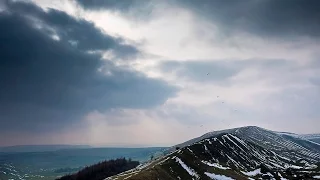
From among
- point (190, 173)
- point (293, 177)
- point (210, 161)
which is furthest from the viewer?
point (293, 177)

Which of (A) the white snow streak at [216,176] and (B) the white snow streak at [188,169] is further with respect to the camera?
(A) the white snow streak at [216,176]

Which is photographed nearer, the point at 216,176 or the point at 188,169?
the point at 188,169

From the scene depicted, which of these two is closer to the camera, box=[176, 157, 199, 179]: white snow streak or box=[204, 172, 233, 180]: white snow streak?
box=[176, 157, 199, 179]: white snow streak

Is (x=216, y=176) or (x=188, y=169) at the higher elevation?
(x=188, y=169)

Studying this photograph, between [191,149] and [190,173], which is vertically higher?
[191,149]

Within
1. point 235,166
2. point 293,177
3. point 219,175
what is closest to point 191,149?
point 235,166

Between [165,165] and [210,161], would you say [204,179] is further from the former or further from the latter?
[210,161]

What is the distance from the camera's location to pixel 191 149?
19738 centimetres

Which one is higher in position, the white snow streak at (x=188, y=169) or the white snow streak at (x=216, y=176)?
the white snow streak at (x=188, y=169)

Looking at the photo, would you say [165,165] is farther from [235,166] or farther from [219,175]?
[235,166]

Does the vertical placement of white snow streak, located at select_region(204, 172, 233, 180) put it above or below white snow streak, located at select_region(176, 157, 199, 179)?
below

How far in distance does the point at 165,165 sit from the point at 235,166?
75.1 meters

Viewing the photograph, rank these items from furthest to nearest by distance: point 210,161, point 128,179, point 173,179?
point 210,161, point 173,179, point 128,179

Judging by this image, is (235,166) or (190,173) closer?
(190,173)
